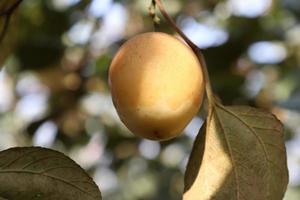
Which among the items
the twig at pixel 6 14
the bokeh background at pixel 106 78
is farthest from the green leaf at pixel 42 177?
the bokeh background at pixel 106 78

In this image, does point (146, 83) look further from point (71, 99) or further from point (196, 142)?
point (71, 99)

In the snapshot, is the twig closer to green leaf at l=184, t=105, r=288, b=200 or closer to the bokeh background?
green leaf at l=184, t=105, r=288, b=200

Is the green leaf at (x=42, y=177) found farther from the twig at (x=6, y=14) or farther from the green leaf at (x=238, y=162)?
the twig at (x=6, y=14)

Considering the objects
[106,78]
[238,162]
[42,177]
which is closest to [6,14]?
[42,177]

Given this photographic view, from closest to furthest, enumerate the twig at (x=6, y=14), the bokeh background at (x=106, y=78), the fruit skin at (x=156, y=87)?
the fruit skin at (x=156, y=87)
the twig at (x=6, y=14)
the bokeh background at (x=106, y=78)

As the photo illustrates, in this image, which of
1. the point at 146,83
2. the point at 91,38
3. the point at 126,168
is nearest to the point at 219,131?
the point at 146,83

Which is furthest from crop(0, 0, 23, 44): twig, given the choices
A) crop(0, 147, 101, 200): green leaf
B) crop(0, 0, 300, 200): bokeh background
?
crop(0, 0, 300, 200): bokeh background

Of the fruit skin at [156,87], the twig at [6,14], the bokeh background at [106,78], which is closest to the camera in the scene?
the fruit skin at [156,87]
